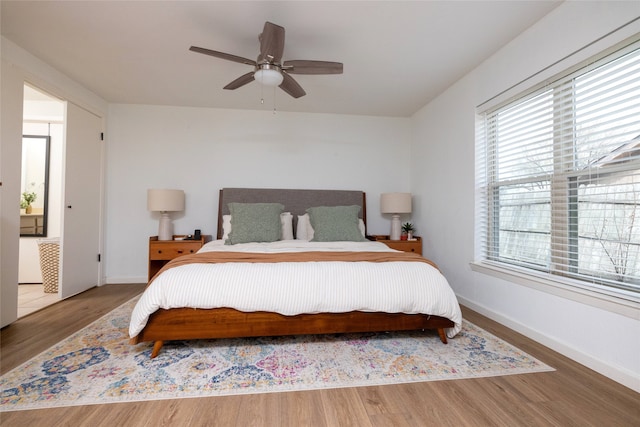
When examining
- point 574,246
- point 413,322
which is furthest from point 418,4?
point 413,322

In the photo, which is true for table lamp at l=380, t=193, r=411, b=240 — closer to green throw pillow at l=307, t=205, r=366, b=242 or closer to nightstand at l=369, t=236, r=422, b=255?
nightstand at l=369, t=236, r=422, b=255

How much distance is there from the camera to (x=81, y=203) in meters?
3.41

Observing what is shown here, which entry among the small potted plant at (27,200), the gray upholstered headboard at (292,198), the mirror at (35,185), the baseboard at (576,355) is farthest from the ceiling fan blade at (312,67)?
the small potted plant at (27,200)

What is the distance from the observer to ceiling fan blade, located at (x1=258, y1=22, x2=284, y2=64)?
189 centimetres

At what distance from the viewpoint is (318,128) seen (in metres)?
4.25

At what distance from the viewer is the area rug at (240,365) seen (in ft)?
5.10

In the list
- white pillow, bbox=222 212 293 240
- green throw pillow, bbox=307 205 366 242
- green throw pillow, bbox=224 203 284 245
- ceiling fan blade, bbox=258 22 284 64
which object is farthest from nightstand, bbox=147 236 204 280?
ceiling fan blade, bbox=258 22 284 64

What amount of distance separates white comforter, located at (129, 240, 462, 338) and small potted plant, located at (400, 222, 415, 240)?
1.86 m

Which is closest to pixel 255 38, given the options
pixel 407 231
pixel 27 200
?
pixel 407 231

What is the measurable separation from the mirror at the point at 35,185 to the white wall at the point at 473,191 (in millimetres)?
5213

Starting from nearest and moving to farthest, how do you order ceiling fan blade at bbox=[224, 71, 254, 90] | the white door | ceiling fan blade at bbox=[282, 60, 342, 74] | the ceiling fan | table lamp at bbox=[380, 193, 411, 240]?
1. the ceiling fan
2. ceiling fan blade at bbox=[282, 60, 342, 74]
3. ceiling fan blade at bbox=[224, 71, 254, 90]
4. the white door
5. table lamp at bbox=[380, 193, 411, 240]

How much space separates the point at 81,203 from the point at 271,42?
10.2ft

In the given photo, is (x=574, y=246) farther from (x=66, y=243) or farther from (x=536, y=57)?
(x=66, y=243)

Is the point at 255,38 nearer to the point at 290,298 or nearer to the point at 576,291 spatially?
the point at 290,298
